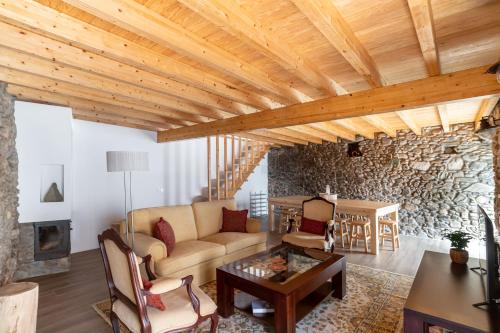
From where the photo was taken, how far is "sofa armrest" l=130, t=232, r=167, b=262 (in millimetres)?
3006

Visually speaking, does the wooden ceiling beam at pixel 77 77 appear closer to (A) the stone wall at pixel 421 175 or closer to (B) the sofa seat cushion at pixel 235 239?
(B) the sofa seat cushion at pixel 235 239

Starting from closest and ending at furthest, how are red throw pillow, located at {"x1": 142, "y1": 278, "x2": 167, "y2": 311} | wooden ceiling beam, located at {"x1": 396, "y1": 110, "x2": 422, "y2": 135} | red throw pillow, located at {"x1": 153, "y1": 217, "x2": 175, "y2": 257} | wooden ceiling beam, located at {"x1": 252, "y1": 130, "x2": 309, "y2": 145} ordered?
1. red throw pillow, located at {"x1": 142, "y1": 278, "x2": 167, "y2": 311}
2. red throw pillow, located at {"x1": 153, "y1": 217, "x2": 175, "y2": 257}
3. wooden ceiling beam, located at {"x1": 396, "y1": 110, "x2": 422, "y2": 135}
4. wooden ceiling beam, located at {"x1": 252, "y1": 130, "x2": 309, "y2": 145}

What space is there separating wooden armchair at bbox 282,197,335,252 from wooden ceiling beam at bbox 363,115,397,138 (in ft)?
5.77

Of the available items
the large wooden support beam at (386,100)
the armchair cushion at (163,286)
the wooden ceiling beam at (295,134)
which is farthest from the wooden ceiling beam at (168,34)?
the wooden ceiling beam at (295,134)

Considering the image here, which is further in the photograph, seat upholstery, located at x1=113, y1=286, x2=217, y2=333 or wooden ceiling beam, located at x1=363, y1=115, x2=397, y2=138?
wooden ceiling beam, located at x1=363, y1=115, x2=397, y2=138

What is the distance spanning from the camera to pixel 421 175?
6086mm

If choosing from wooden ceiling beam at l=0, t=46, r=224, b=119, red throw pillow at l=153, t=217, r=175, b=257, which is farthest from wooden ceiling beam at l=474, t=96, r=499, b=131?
Result: red throw pillow at l=153, t=217, r=175, b=257

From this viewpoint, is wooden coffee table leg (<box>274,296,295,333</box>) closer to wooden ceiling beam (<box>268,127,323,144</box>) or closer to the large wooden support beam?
the large wooden support beam

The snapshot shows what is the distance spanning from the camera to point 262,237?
14.0 ft

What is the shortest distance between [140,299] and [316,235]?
293 cm

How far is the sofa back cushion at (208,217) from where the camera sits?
4.17m

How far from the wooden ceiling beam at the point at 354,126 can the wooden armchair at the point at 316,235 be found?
160 cm

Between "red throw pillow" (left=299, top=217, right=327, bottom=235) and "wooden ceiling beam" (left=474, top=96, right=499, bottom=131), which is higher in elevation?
"wooden ceiling beam" (left=474, top=96, right=499, bottom=131)

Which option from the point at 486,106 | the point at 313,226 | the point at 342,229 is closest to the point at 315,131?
the point at 342,229
